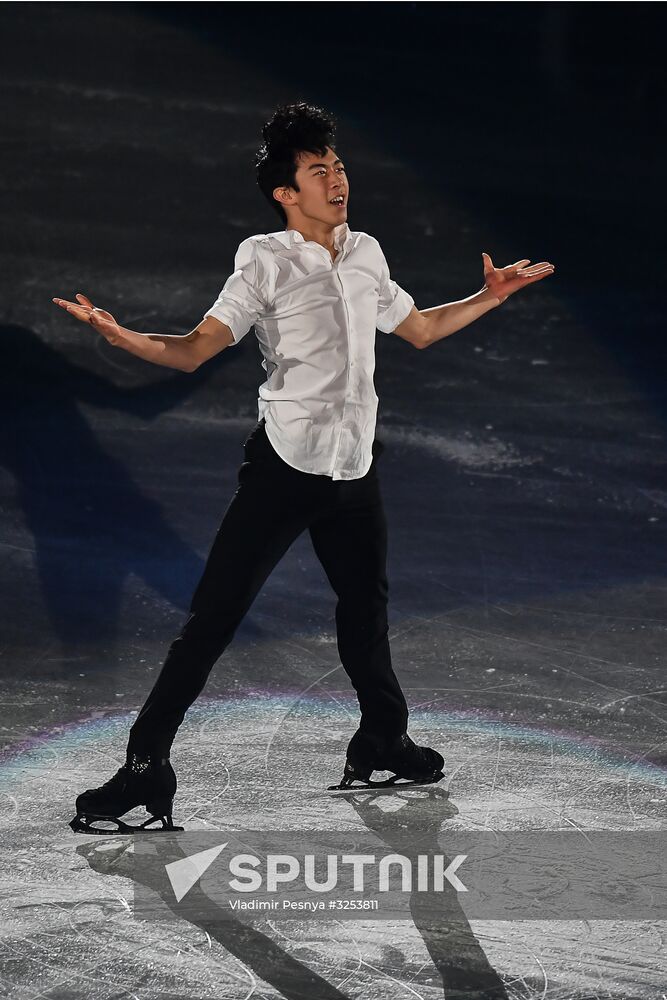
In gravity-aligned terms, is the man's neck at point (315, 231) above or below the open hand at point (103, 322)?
above

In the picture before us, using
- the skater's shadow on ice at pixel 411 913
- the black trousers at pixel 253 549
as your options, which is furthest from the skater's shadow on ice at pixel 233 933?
the black trousers at pixel 253 549

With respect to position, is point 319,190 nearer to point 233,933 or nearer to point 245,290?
point 245,290

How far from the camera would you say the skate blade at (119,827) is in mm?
3416

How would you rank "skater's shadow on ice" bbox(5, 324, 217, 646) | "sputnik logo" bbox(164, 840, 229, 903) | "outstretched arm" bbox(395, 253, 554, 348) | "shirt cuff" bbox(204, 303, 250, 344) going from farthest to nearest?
"skater's shadow on ice" bbox(5, 324, 217, 646)
"outstretched arm" bbox(395, 253, 554, 348)
"shirt cuff" bbox(204, 303, 250, 344)
"sputnik logo" bbox(164, 840, 229, 903)

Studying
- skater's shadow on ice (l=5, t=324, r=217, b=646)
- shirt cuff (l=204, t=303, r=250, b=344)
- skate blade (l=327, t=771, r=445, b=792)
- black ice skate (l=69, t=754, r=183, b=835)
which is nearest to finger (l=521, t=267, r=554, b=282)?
shirt cuff (l=204, t=303, r=250, b=344)

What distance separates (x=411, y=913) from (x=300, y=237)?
64.0 inches

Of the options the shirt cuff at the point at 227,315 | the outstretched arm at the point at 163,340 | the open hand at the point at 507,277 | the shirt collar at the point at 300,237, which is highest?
the shirt collar at the point at 300,237

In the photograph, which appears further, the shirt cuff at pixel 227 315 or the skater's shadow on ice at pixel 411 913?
the shirt cuff at pixel 227 315

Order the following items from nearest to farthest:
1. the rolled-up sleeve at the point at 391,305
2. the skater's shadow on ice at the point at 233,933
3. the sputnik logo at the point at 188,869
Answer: the skater's shadow on ice at the point at 233,933 < the sputnik logo at the point at 188,869 < the rolled-up sleeve at the point at 391,305

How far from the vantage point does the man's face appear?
3469mm

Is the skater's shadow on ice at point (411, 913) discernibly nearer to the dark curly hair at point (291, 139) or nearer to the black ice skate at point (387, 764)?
the black ice skate at point (387, 764)

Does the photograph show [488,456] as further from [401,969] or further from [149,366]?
[401,969]

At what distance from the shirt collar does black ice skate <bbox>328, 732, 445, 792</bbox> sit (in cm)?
127

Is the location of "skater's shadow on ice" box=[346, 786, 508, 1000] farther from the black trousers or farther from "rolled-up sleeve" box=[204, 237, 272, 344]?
"rolled-up sleeve" box=[204, 237, 272, 344]
